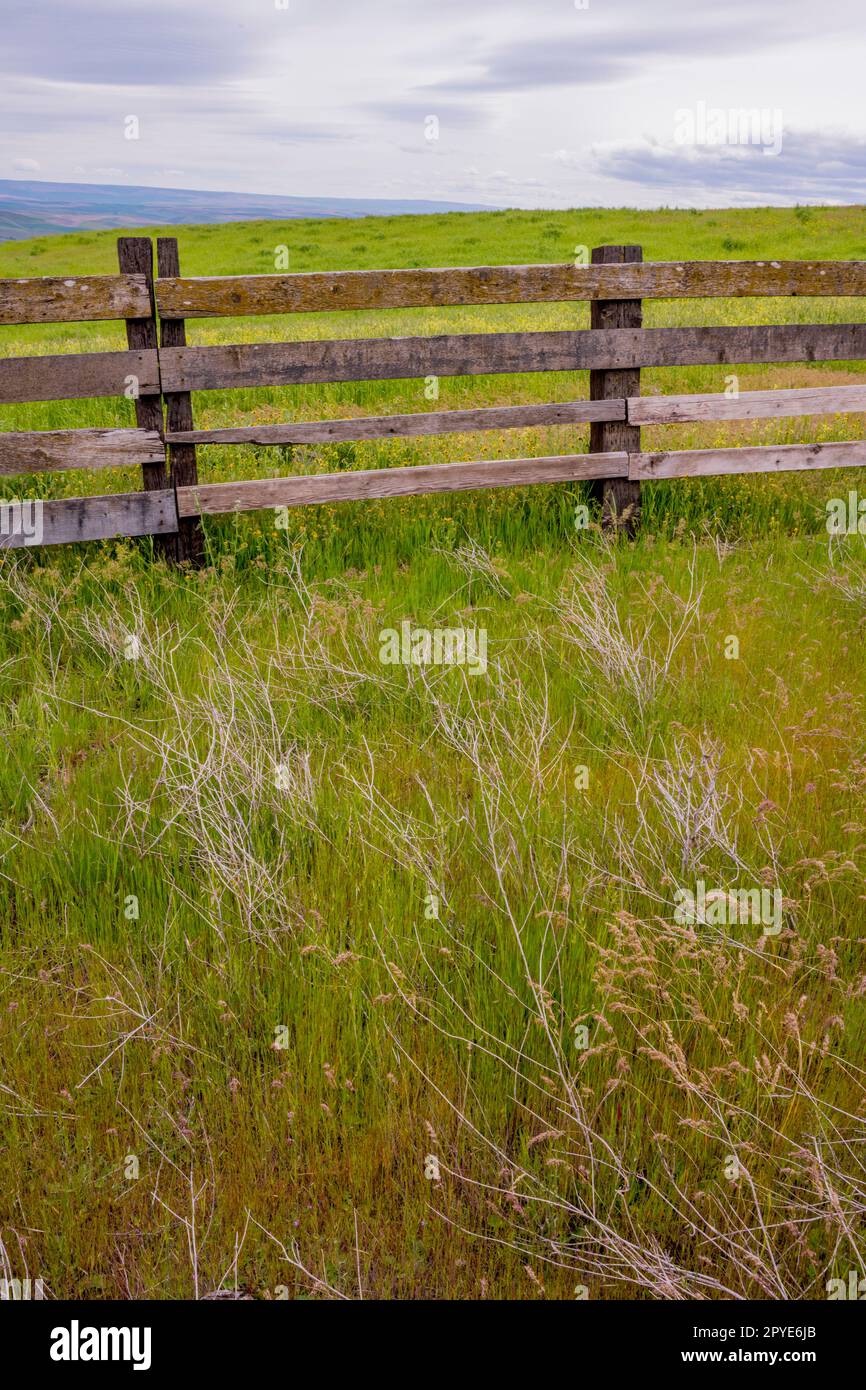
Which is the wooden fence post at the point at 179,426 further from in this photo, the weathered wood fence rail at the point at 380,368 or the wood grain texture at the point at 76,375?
the wood grain texture at the point at 76,375

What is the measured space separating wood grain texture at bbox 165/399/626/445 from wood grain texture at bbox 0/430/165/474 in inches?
6.8

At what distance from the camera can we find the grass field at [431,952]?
234cm

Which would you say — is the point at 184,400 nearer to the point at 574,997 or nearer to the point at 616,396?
the point at 616,396

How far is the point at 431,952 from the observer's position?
307 centimetres

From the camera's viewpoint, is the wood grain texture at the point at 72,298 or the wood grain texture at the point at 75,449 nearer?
the wood grain texture at the point at 72,298

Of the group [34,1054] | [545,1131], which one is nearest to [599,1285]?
[545,1131]

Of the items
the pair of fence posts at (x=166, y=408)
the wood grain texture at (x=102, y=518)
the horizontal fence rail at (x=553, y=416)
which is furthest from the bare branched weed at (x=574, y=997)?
the horizontal fence rail at (x=553, y=416)

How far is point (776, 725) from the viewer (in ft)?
14.1

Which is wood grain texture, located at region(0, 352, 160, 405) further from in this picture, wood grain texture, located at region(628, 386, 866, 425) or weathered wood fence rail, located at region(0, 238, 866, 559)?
wood grain texture, located at region(628, 386, 866, 425)

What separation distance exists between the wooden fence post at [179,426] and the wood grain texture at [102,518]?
140mm

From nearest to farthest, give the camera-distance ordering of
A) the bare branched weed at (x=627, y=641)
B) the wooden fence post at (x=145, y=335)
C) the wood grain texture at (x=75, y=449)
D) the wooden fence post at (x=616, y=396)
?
the bare branched weed at (x=627, y=641)
the wood grain texture at (x=75, y=449)
the wooden fence post at (x=145, y=335)
the wooden fence post at (x=616, y=396)

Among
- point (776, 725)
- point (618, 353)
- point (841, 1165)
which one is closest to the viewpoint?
point (841, 1165)

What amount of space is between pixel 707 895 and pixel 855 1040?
0.51m

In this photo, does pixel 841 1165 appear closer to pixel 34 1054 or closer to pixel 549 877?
pixel 549 877
